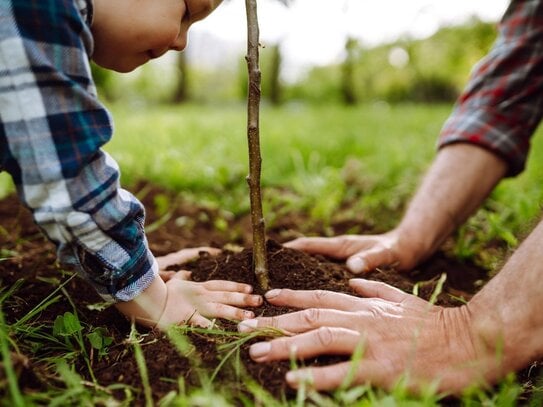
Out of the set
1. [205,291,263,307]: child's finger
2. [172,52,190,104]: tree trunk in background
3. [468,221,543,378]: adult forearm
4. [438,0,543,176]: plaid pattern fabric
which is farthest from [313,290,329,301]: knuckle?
[172,52,190,104]: tree trunk in background

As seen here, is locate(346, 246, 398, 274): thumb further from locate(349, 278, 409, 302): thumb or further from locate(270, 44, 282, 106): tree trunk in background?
locate(270, 44, 282, 106): tree trunk in background

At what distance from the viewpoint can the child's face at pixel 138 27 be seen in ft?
4.60

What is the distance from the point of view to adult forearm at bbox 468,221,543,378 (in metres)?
1.29

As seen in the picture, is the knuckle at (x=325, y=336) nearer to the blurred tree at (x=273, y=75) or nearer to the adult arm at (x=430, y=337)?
the adult arm at (x=430, y=337)

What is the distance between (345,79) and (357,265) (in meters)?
20.3

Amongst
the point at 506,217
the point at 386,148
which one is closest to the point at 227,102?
the point at 386,148

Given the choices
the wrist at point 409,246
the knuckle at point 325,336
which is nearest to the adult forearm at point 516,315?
the knuckle at point 325,336

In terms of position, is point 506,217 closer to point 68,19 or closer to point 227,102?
point 68,19

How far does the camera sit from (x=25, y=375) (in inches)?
45.9

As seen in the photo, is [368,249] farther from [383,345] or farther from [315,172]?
[315,172]

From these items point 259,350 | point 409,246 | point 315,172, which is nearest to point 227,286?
point 259,350

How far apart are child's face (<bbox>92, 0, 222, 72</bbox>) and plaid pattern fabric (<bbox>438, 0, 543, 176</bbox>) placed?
4.54 ft

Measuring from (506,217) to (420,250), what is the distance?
802mm

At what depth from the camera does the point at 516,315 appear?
51.5 inches
